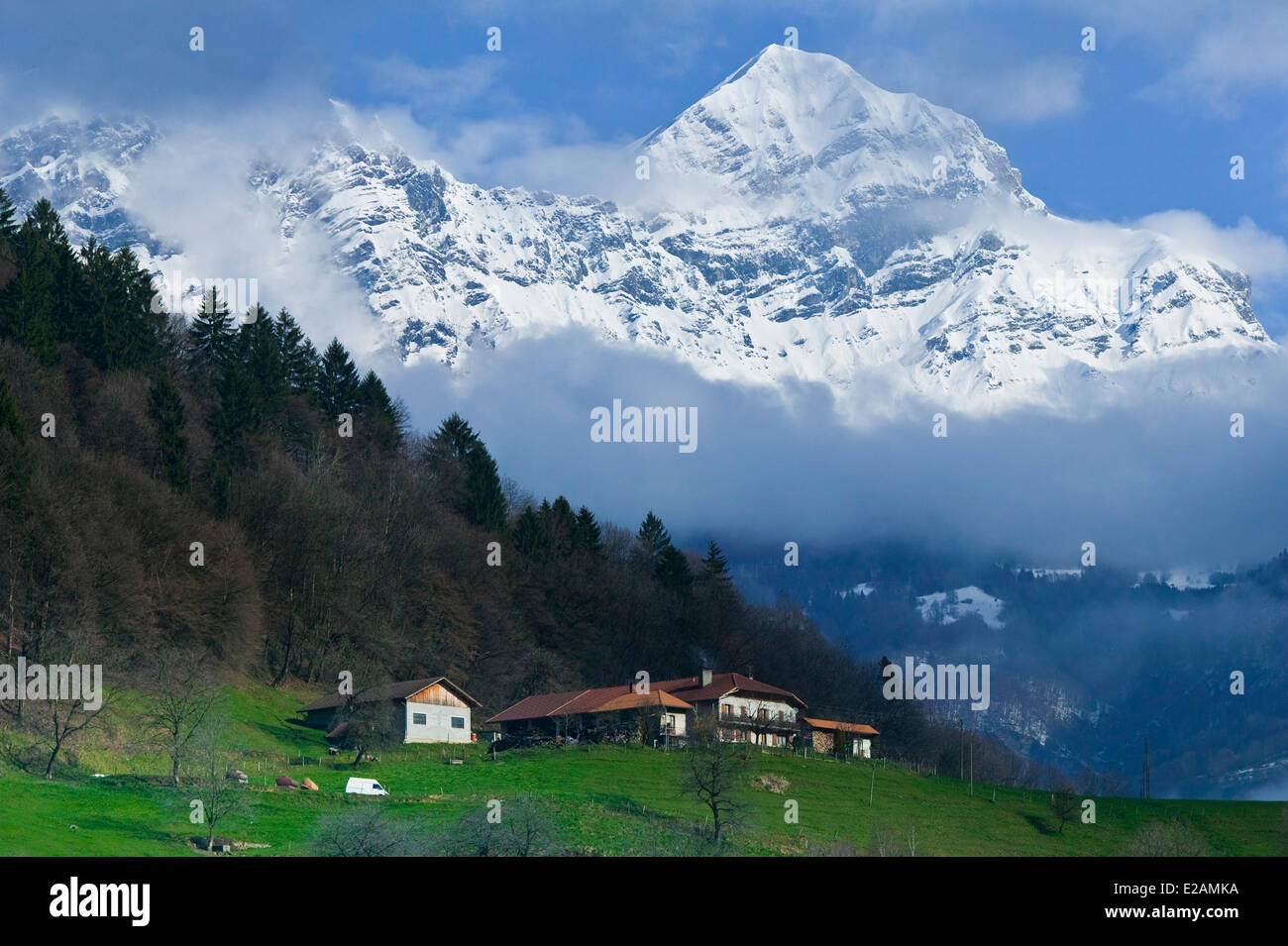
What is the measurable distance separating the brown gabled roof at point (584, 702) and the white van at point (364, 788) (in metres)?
25.5

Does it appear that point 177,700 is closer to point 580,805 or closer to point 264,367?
point 580,805

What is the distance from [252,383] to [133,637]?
31760 millimetres

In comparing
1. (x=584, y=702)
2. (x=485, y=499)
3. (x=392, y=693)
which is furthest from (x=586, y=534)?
(x=392, y=693)

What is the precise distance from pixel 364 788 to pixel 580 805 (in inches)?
367

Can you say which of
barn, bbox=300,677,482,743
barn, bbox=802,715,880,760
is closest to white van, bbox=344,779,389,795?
barn, bbox=300,677,482,743

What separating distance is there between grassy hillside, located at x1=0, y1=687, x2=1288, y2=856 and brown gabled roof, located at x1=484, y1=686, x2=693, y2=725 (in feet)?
21.2

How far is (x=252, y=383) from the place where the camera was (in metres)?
107

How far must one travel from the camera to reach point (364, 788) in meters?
68.8

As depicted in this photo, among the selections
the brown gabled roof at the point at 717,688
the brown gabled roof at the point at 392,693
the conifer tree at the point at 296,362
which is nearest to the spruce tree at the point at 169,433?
the brown gabled roof at the point at 392,693

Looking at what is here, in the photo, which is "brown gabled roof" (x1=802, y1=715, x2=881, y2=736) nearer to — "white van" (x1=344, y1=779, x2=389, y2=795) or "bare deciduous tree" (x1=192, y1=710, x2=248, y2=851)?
"white van" (x1=344, y1=779, x2=389, y2=795)

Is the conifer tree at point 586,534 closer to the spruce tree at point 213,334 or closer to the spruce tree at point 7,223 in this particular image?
the spruce tree at point 213,334

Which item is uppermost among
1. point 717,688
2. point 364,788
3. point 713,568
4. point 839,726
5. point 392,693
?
point 713,568
